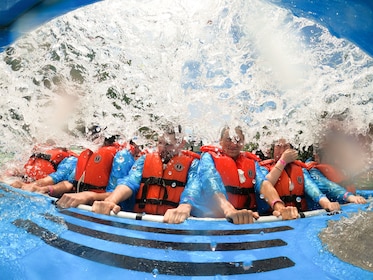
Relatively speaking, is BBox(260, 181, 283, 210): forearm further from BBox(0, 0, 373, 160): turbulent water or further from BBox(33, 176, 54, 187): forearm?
BBox(33, 176, 54, 187): forearm

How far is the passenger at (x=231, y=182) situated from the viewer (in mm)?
2814

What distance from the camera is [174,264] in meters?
1.66

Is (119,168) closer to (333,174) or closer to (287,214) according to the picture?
(287,214)

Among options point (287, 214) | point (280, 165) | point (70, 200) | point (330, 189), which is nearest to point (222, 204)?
point (287, 214)

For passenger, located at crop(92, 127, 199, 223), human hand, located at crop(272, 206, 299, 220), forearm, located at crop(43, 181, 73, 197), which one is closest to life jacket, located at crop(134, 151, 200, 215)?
passenger, located at crop(92, 127, 199, 223)

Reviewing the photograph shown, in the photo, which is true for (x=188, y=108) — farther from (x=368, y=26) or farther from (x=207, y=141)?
Answer: (x=368, y=26)

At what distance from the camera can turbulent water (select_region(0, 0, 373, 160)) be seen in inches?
97.4

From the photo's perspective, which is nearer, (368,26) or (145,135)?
(368,26)

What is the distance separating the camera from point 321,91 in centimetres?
308

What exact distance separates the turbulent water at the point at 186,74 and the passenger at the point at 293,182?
1.25 ft

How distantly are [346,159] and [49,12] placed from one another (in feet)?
11.7

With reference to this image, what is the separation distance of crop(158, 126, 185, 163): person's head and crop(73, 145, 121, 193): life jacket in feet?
2.47

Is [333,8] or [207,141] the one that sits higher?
[207,141]

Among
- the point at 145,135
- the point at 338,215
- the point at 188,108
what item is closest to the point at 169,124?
the point at 188,108
